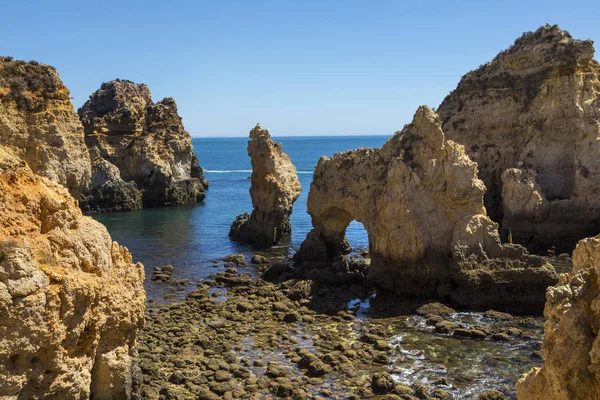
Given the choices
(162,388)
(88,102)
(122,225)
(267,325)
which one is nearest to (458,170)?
(267,325)

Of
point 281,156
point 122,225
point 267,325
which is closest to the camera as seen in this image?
point 267,325

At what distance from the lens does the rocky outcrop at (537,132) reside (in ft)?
127

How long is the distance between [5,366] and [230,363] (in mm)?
10814

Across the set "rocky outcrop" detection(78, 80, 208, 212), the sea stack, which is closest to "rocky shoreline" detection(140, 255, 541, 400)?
the sea stack

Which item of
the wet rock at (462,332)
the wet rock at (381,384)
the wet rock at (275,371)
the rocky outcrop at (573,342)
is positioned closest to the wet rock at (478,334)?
the wet rock at (462,332)

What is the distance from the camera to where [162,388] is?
59.1ft

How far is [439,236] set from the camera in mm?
28391

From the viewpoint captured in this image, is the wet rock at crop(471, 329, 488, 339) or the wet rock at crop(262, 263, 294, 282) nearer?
the wet rock at crop(471, 329, 488, 339)

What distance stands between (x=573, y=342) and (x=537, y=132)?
35.7 meters

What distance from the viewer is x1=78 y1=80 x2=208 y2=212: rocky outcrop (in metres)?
61.6

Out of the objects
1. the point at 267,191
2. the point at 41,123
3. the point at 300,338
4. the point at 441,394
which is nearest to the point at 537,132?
the point at 267,191

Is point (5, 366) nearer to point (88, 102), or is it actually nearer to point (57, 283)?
point (57, 283)

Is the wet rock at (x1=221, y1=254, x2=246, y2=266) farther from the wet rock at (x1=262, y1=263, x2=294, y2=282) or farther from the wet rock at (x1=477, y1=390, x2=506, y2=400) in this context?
the wet rock at (x1=477, y1=390, x2=506, y2=400)

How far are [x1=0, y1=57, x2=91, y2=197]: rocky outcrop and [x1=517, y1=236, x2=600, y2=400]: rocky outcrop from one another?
26594 millimetres
